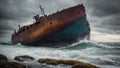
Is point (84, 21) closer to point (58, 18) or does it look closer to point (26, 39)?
point (58, 18)

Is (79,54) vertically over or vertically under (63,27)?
under

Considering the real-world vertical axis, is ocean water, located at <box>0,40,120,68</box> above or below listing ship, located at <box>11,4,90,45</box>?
below

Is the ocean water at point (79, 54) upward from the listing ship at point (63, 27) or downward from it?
downward

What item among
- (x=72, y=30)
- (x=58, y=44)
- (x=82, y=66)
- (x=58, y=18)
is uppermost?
(x=58, y=18)

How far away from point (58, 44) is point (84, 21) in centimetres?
586

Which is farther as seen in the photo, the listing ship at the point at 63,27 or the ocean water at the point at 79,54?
the listing ship at the point at 63,27

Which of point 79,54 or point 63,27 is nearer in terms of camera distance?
point 79,54

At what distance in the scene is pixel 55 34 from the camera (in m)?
24.8

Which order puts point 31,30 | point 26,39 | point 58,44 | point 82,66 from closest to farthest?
point 82,66, point 58,44, point 31,30, point 26,39

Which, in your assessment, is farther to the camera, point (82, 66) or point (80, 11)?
point (80, 11)

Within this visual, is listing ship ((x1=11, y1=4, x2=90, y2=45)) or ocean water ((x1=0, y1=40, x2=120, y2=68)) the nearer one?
ocean water ((x1=0, y1=40, x2=120, y2=68))

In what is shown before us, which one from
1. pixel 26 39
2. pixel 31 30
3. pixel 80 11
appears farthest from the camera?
pixel 26 39

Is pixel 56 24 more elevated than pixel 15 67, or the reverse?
pixel 56 24

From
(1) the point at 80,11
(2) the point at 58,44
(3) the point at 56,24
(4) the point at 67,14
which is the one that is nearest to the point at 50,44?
(2) the point at 58,44
